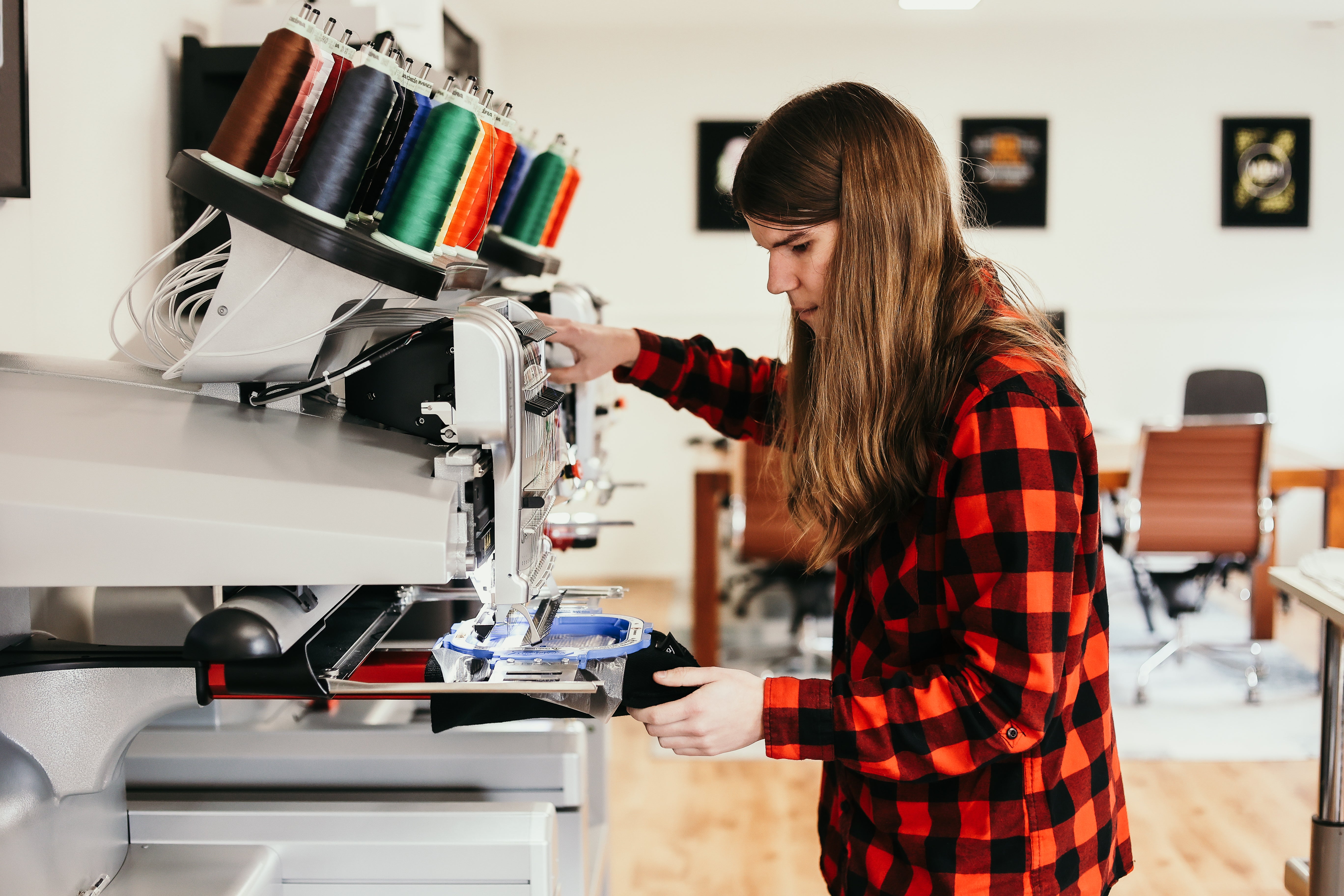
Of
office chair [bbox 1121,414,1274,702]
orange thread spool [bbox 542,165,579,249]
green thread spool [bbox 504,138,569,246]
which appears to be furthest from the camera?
office chair [bbox 1121,414,1274,702]

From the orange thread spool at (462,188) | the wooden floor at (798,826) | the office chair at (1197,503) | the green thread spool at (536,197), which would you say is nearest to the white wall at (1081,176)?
the office chair at (1197,503)

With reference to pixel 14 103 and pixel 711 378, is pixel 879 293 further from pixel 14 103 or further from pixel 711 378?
pixel 14 103

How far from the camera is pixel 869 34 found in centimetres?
475

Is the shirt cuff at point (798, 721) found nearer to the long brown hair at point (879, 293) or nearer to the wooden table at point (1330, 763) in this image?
the long brown hair at point (879, 293)

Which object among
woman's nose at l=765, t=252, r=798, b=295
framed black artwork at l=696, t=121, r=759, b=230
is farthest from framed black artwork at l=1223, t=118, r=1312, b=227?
woman's nose at l=765, t=252, r=798, b=295

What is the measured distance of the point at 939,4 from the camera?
2688 mm

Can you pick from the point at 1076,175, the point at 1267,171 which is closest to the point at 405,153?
the point at 1076,175

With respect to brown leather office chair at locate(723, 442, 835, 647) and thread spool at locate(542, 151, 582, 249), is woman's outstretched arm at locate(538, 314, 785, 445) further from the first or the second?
brown leather office chair at locate(723, 442, 835, 647)

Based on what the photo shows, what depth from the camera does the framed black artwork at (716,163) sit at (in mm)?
4797

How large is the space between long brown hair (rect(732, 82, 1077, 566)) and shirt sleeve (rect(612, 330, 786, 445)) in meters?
0.48

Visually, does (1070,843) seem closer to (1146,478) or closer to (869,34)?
(1146,478)

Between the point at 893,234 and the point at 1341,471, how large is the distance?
3.35 m

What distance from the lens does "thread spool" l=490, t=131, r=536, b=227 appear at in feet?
5.24

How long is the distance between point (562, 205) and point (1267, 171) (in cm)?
423
